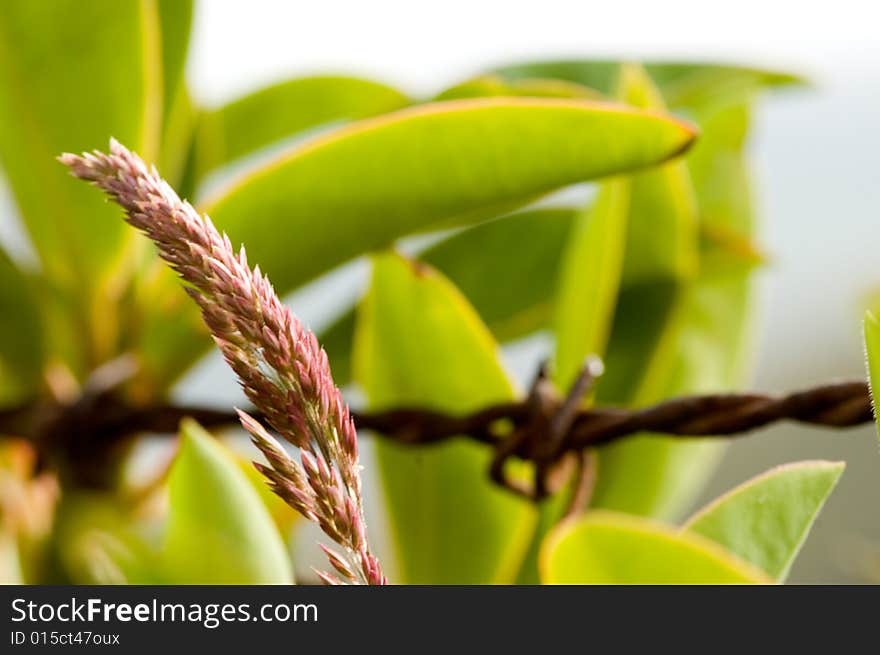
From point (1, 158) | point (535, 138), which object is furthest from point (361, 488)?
point (1, 158)

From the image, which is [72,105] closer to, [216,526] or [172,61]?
[172,61]

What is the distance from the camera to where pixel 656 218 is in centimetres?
52

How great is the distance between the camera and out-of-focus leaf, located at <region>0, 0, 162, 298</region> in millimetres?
Answer: 492

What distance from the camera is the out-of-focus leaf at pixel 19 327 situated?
0.58m

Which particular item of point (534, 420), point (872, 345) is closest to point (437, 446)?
point (534, 420)

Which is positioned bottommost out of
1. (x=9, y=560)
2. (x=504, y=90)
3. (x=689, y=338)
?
(x=9, y=560)

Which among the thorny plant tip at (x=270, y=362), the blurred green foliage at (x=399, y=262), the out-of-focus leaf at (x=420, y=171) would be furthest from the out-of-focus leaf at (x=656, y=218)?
the thorny plant tip at (x=270, y=362)

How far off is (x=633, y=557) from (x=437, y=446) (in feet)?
0.79

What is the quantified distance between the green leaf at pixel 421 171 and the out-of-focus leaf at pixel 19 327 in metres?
0.18

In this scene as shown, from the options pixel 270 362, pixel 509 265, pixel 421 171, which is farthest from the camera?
pixel 509 265

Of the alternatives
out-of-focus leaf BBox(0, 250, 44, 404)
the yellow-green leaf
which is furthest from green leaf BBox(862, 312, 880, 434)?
out-of-focus leaf BBox(0, 250, 44, 404)

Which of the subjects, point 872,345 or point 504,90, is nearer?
point 872,345

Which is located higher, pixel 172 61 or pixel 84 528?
pixel 172 61

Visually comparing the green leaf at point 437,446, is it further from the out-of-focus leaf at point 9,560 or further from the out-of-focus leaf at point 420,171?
the out-of-focus leaf at point 9,560
